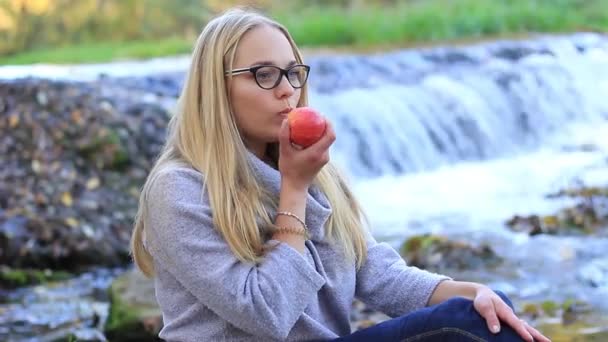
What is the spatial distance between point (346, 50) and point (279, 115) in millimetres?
10472

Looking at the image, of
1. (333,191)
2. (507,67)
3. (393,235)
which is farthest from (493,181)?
(333,191)

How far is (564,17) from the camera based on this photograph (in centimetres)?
1498

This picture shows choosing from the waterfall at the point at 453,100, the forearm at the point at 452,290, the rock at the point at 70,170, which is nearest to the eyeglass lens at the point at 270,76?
the forearm at the point at 452,290

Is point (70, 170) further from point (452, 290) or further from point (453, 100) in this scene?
point (452, 290)

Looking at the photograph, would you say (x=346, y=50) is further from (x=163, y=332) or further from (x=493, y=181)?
(x=163, y=332)

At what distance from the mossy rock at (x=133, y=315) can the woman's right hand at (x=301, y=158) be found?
2.14 m

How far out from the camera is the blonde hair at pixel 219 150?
2211mm

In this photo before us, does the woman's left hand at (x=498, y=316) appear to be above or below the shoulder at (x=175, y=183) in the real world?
below

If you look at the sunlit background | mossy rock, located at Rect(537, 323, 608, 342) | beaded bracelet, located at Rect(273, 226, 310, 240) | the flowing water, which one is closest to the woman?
beaded bracelet, located at Rect(273, 226, 310, 240)

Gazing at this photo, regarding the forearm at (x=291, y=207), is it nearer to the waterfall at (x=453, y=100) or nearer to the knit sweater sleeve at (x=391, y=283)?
the knit sweater sleeve at (x=391, y=283)

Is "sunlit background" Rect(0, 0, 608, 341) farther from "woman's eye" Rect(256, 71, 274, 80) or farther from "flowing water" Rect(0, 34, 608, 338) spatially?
"woman's eye" Rect(256, 71, 274, 80)

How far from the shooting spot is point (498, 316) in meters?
2.12

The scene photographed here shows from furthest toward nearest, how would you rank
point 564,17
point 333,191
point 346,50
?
point 564,17 → point 346,50 → point 333,191

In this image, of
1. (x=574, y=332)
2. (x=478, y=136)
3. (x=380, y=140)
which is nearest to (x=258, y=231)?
(x=574, y=332)
